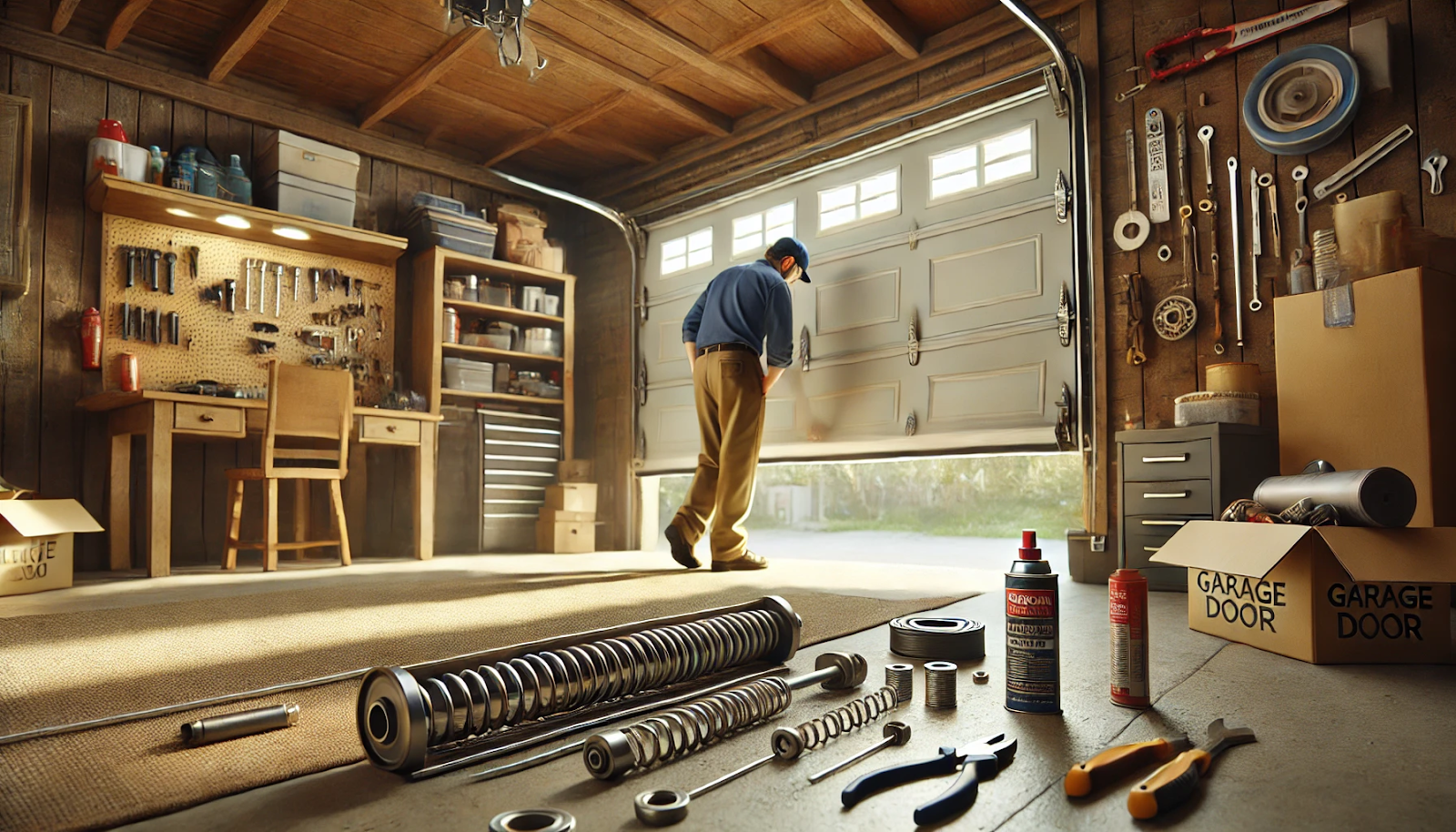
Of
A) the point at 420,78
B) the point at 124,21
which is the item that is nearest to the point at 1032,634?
the point at 420,78

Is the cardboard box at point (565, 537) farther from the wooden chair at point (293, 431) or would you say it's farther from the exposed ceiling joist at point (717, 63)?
the exposed ceiling joist at point (717, 63)

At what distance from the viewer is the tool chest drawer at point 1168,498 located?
3.28 m

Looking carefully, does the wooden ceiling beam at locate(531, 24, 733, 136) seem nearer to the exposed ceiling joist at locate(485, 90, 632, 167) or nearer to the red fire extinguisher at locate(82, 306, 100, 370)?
the exposed ceiling joist at locate(485, 90, 632, 167)

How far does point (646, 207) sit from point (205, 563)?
12.5 feet

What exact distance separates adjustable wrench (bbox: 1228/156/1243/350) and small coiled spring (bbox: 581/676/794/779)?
3.08m

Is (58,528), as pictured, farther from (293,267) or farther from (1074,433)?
(1074,433)

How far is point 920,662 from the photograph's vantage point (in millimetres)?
2062

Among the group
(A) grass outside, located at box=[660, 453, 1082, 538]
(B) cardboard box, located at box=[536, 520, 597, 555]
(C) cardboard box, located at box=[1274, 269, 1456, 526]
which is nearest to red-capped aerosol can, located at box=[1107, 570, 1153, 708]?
(C) cardboard box, located at box=[1274, 269, 1456, 526]

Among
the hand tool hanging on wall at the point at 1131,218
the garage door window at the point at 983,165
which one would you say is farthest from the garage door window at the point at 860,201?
the hand tool hanging on wall at the point at 1131,218

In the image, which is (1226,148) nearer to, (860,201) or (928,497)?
(860,201)

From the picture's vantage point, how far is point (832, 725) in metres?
1.37

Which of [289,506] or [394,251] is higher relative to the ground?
[394,251]

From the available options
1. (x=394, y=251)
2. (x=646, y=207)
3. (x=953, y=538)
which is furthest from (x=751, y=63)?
(x=953, y=538)

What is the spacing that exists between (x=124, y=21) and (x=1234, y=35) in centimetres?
552
